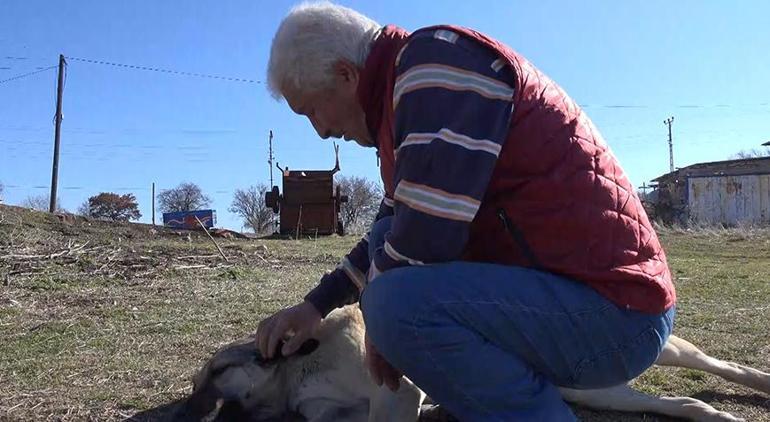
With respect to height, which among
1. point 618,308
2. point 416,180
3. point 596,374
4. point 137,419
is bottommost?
point 137,419

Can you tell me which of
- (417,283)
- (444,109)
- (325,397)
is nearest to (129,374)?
(325,397)

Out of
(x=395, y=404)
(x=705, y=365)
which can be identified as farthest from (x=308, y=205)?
(x=395, y=404)

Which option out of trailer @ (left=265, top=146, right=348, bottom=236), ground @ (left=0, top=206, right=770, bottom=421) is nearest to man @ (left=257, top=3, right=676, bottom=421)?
→ ground @ (left=0, top=206, right=770, bottom=421)

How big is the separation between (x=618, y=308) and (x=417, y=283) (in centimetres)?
55

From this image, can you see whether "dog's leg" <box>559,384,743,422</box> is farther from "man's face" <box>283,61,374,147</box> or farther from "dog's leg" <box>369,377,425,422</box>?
"man's face" <box>283,61,374,147</box>

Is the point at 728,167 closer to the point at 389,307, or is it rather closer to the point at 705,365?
the point at 705,365

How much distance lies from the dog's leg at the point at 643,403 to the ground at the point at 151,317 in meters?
0.05

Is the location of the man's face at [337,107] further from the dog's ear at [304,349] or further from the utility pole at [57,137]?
the utility pole at [57,137]

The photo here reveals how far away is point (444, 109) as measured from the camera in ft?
6.27

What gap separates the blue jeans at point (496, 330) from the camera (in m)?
2.01

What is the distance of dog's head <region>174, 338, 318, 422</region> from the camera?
3191 millimetres

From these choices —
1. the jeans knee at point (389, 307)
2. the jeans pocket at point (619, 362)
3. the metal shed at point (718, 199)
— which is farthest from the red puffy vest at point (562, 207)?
the metal shed at point (718, 199)

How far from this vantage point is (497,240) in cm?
212

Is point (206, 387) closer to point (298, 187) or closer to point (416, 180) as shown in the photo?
point (416, 180)
